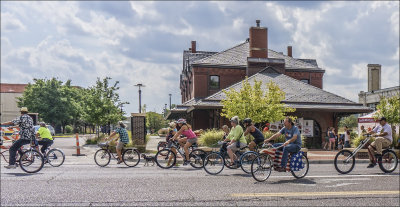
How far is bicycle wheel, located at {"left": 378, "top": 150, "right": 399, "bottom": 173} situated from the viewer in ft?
42.3

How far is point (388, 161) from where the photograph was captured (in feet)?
42.2

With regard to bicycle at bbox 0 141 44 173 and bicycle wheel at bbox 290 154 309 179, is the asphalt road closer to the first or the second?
bicycle wheel at bbox 290 154 309 179

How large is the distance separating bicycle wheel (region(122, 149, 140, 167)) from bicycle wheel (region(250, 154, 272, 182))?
18.7ft

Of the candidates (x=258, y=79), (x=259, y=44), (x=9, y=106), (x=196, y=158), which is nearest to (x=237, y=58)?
(x=259, y=44)

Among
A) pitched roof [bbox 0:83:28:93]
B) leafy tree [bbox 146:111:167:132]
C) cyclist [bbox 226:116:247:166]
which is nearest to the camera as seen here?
cyclist [bbox 226:116:247:166]

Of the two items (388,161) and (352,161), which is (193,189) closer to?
(352,161)

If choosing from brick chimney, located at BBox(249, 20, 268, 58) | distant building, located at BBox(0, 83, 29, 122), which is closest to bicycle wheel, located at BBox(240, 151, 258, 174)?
brick chimney, located at BBox(249, 20, 268, 58)

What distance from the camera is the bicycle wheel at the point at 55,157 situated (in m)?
14.7

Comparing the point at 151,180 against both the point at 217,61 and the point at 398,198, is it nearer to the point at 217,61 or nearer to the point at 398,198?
the point at 398,198

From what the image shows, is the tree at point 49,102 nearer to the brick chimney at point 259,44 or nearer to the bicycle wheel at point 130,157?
the brick chimney at point 259,44

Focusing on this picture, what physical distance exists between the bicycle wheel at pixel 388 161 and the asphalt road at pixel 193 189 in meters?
0.38

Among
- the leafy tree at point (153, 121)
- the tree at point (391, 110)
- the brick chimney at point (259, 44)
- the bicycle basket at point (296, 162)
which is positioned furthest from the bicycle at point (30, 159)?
the leafy tree at point (153, 121)

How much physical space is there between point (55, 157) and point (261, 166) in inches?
331

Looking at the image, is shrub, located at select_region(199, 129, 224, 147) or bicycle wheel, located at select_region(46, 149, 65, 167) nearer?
bicycle wheel, located at select_region(46, 149, 65, 167)
